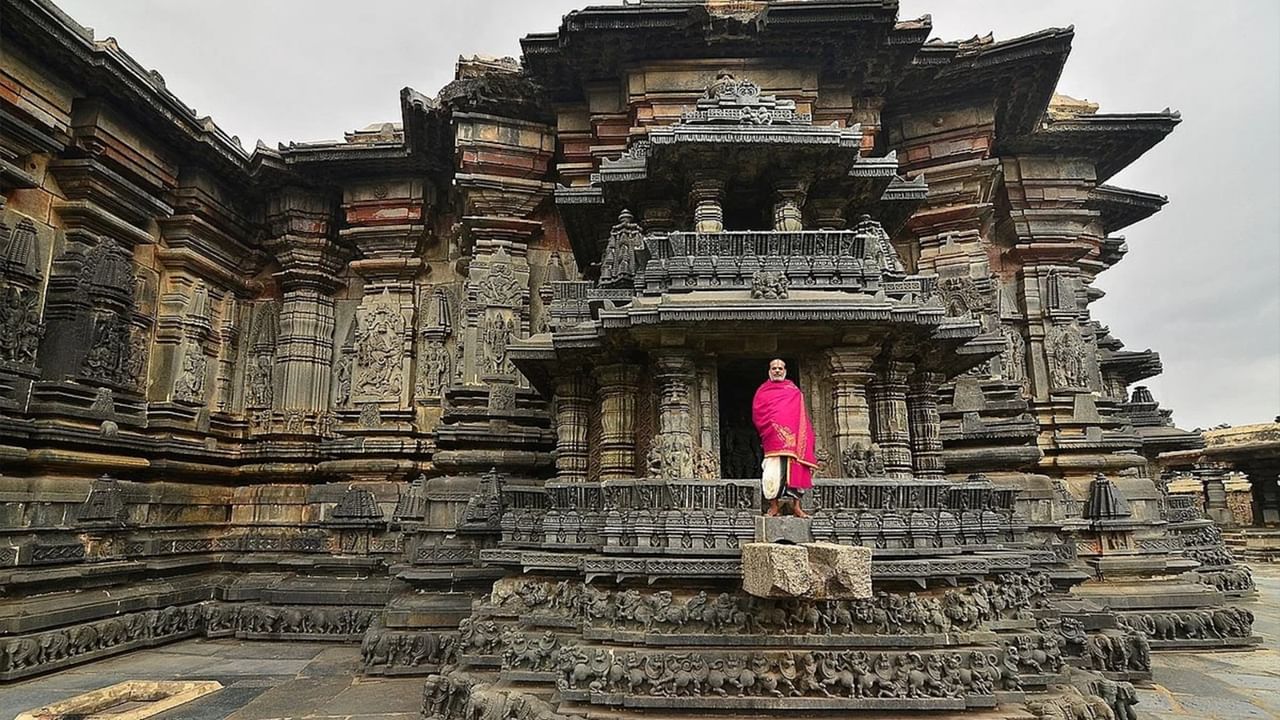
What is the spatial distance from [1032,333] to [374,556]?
40.9 feet

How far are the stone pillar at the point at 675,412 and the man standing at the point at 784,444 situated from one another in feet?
3.41

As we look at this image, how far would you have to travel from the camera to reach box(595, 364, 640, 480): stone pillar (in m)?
7.64

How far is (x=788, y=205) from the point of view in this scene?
7.92m

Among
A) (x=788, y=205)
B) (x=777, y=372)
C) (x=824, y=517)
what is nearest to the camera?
(x=777, y=372)

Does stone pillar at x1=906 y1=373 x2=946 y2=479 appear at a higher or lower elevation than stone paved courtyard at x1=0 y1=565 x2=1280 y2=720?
higher

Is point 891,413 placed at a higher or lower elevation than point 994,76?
lower

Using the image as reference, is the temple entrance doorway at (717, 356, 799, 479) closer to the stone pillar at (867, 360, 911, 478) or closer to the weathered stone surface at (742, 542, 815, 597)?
the stone pillar at (867, 360, 911, 478)

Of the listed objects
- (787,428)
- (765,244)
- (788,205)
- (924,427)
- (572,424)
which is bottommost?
(787,428)

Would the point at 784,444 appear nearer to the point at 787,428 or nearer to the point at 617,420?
the point at 787,428

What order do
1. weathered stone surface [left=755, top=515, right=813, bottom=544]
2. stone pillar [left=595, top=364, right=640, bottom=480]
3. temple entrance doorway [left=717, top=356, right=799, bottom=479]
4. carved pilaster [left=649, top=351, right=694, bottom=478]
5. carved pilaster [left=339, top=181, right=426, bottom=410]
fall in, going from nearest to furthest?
weathered stone surface [left=755, top=515, right=813, bottom=544] → carved pilaster [left=649, top=351, right=694, bottom=478] → stone pillar [left=595, top=364, right=640, bottom=480] → temple entrance doorway [left=717, top=356, right=799, bottom=479] → carved pilaster [left=339, top=181, right=426, bottom=410]

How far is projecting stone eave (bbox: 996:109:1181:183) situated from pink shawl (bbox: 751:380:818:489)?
10018mm

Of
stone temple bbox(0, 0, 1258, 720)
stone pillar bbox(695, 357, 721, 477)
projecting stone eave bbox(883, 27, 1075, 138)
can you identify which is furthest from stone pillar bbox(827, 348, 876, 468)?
projecting stone eave bbox(883, 27, 1075, 138)

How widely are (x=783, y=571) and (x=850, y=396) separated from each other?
2.51 metres

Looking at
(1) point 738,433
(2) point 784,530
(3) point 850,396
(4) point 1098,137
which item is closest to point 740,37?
(1) point 738,433
